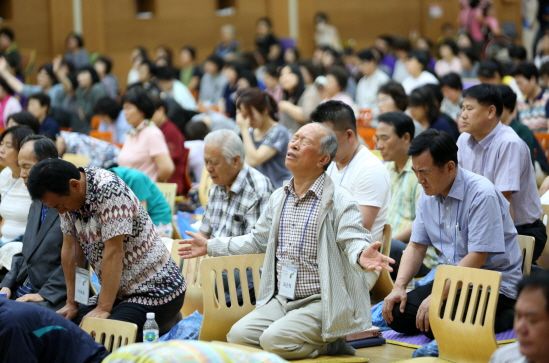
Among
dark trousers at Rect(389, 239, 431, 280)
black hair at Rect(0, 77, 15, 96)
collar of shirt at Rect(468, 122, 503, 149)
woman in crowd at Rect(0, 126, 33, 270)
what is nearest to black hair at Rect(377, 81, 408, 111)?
dark trousers at Rect(389, 239, 431, 280)

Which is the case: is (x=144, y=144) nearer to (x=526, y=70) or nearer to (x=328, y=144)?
(x=328, y=144)

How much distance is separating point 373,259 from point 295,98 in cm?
692

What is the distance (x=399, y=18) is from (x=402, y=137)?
14.3 meters

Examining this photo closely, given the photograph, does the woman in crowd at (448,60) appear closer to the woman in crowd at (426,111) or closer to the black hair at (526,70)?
the black hair at (526,70)

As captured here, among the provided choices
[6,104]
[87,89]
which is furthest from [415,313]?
[87,89]

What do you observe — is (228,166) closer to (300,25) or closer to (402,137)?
(402,137)

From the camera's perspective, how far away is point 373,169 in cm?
584

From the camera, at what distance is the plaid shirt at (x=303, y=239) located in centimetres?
479

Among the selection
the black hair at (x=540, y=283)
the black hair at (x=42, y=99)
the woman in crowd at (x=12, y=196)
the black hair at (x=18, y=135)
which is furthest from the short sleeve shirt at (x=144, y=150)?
the black hair at (x=540, y=283)

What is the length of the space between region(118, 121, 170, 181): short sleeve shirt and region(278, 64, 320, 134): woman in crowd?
195 centimetres

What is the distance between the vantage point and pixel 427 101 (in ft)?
26.5

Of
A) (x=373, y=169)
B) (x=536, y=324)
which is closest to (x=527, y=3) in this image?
(x=373, y=169)

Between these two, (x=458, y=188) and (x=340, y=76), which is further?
(x=340, y=76)

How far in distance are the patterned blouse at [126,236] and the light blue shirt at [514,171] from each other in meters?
1.84
